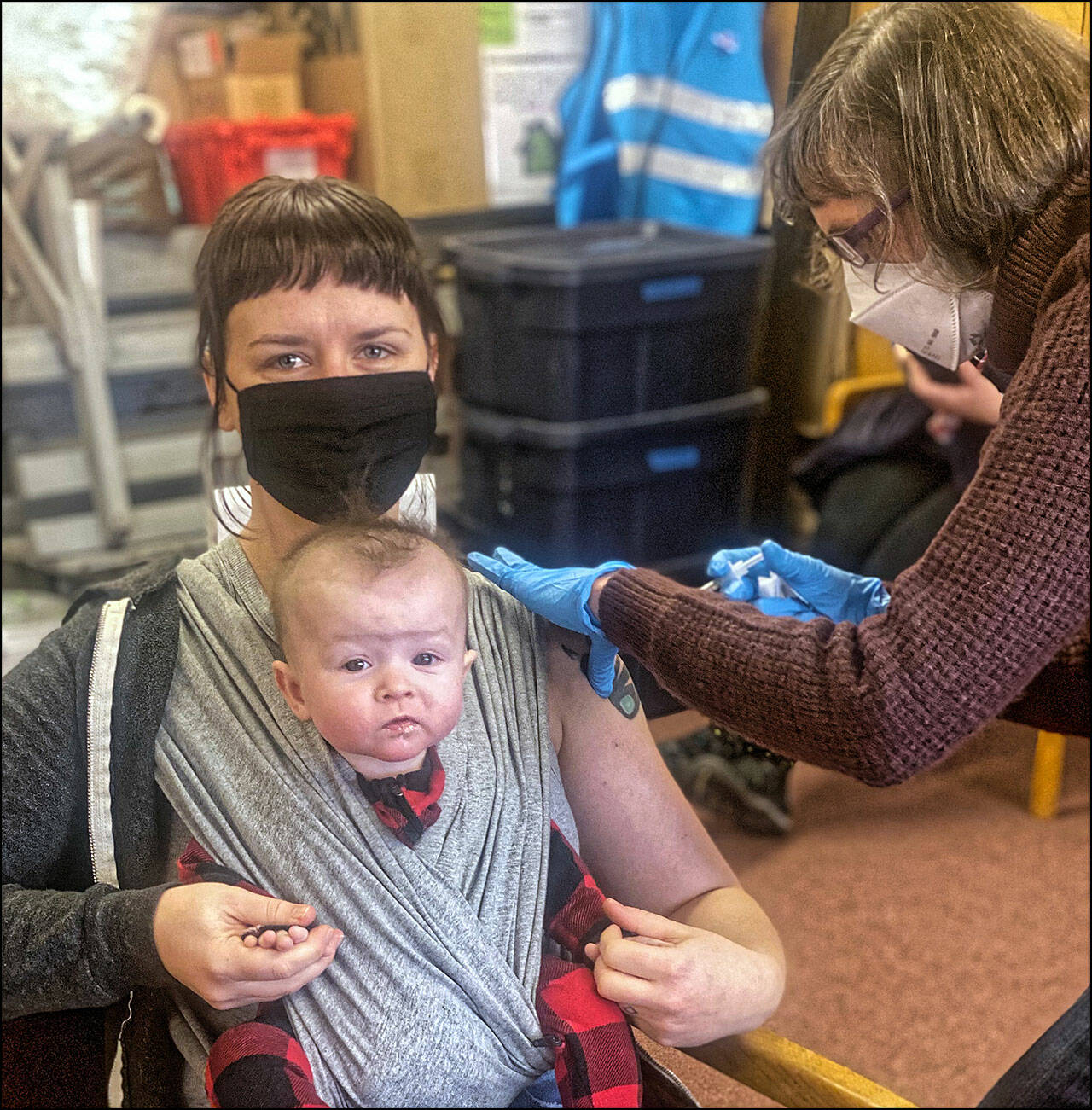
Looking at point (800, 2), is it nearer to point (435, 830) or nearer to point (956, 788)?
point (435, 830)

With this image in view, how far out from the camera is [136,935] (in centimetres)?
80

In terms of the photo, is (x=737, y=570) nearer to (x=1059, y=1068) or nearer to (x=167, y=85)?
(x=1059, y=1068)

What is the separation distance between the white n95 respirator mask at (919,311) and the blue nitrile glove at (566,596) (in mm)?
292

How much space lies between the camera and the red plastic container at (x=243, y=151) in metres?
1.44

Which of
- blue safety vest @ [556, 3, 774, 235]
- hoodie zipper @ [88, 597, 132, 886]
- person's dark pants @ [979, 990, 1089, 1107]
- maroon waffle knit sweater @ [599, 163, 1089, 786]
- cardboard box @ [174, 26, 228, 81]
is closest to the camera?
maroon waffle knit sweater @ [599, 163, 1089, 786]

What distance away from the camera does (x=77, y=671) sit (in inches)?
32.9

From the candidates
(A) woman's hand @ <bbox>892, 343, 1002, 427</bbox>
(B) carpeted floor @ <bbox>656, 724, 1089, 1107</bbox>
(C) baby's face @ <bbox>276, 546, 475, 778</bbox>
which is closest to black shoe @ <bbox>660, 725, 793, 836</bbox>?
(B) carpeted floor @ <bbox>656, 724, 1089, 1107</bbox>

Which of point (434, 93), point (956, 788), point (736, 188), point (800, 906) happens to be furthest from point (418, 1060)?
point (736, 188)

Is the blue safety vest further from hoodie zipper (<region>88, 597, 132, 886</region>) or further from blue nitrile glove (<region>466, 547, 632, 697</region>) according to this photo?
hoodie zipper (<region>88, 597, 132, 886</region>)

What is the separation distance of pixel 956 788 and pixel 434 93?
4.82 feet

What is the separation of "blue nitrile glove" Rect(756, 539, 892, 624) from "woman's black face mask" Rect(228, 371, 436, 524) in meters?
0.32

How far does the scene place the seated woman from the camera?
778 millimetres

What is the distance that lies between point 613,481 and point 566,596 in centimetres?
74

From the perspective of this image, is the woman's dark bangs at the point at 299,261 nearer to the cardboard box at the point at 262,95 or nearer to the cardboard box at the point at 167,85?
the cardboard box at the point at 262,95
